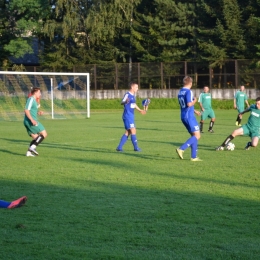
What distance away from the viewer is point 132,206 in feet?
26.5

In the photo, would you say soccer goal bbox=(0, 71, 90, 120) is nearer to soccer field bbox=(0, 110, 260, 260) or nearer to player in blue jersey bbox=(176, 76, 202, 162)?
soccer field bbox=(0, 110, 260, 260)

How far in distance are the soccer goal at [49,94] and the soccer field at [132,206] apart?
22.0m

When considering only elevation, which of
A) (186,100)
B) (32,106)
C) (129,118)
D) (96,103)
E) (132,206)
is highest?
(186,100)

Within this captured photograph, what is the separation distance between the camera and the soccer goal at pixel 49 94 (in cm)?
3684

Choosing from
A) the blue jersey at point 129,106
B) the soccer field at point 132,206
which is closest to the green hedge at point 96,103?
the blue jersey at point 129,106

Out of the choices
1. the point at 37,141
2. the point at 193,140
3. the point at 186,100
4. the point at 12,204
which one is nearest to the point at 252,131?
the point at 193,140

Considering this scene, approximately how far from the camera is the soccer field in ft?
19.5

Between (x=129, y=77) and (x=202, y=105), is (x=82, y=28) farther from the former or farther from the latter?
(x=202, y=105)

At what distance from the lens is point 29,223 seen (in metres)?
7.05

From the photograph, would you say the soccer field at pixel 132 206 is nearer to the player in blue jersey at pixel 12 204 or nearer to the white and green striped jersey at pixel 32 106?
the player in blue jersey at pixel 12 204

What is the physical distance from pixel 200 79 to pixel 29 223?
1788 inches

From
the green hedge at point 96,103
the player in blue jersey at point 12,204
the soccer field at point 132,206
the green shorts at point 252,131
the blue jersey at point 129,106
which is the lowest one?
the green hedge at point 96,103

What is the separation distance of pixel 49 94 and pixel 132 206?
3177cm

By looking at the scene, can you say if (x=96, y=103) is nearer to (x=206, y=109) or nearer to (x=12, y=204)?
(x=206, y=109)
